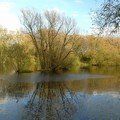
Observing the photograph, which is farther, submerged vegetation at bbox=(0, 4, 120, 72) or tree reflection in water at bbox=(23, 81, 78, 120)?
submerged vegetation at bbox=(0, 4, 120, 72)

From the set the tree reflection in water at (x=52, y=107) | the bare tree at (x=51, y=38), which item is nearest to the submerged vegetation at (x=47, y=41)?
the bare tree at (x=51, y=38)

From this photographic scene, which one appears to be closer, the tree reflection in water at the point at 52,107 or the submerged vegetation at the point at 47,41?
the tree reflection in water at the point at 52,107

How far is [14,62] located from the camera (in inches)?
1785

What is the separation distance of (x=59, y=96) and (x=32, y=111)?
5.69 meters

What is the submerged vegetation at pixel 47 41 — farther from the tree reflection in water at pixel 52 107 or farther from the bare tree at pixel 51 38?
the tree reflection in water at pixel 52 107

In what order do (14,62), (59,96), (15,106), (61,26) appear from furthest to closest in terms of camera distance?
(61,26) → (14,62) → (59,96) → (15,106)

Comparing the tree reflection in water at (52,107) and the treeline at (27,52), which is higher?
the treeline at (27,52)

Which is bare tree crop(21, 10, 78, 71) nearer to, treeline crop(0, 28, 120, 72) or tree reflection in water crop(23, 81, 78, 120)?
treeline crop(0, 28, 120, 72)

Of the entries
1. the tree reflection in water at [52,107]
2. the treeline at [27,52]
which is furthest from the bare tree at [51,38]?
the tree reflection in water at [52,107]

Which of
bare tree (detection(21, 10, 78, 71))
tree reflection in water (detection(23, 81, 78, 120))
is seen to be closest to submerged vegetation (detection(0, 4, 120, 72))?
bare tree (detection(21, 10, 78, 71))

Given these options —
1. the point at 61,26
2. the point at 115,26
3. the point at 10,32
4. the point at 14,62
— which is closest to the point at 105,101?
the point at 115,26

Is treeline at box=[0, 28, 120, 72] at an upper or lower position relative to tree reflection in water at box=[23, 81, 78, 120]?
upper

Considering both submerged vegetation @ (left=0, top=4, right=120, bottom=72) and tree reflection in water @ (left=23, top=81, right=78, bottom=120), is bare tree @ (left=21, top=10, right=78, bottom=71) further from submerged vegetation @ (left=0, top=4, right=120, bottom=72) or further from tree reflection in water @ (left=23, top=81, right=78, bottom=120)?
tree reflection in water @ (left=23, top=81, right=78, bottom=120)

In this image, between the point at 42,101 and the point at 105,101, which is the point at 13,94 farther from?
the point at 105,101
